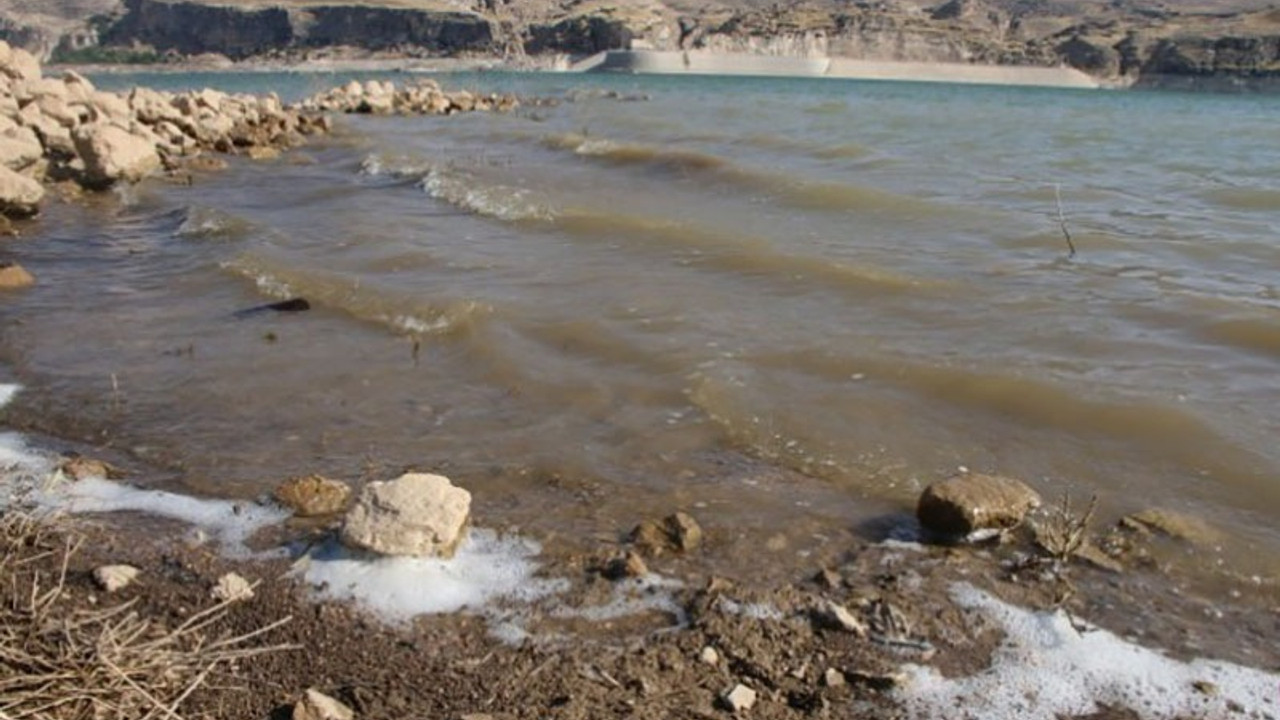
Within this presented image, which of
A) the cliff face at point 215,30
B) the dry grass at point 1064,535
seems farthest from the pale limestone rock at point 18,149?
the cliff face at point 215,30

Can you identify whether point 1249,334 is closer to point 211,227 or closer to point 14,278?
point 14,278

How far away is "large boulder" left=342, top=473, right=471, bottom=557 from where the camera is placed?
3668 millimetres

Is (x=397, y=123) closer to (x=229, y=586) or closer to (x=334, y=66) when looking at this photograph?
(x=229, y=586)

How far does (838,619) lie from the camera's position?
10.9 feet

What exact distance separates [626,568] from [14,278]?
667cm

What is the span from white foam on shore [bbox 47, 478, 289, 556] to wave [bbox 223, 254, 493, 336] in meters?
2.64

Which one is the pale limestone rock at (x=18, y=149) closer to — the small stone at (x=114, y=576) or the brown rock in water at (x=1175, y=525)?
the small stone at (x=114, y=576)

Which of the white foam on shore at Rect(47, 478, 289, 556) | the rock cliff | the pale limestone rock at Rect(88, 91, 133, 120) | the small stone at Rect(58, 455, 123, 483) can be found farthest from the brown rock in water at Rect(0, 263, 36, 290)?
the rock cliff

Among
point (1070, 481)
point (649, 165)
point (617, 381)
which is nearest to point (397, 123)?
point (649, 165)

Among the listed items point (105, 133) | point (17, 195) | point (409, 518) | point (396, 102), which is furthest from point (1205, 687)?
point (396, 102)

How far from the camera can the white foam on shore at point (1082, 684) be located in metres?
2.95

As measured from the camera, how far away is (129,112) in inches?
699

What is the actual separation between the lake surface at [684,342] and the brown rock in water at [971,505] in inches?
9.8

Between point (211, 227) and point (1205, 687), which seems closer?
point (1205, 687)
